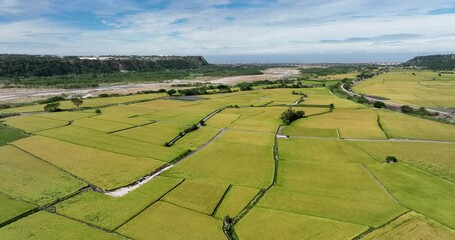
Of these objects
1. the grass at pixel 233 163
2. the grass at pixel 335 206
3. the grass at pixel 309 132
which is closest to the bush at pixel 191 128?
the grass at pixel 233 163

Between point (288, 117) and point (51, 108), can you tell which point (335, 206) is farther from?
point (51, 108)

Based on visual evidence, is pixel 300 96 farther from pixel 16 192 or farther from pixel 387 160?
pixel 16 192

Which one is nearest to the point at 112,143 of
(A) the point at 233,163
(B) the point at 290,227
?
(A) the point at 233,163

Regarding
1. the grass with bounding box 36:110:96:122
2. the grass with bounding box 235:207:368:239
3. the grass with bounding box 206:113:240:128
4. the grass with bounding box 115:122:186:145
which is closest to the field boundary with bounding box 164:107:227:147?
the grass with bounding box 115:122:186:145

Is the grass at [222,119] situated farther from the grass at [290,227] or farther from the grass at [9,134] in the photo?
the grass at [290,227]

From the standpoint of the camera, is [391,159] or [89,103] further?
[89,103]
